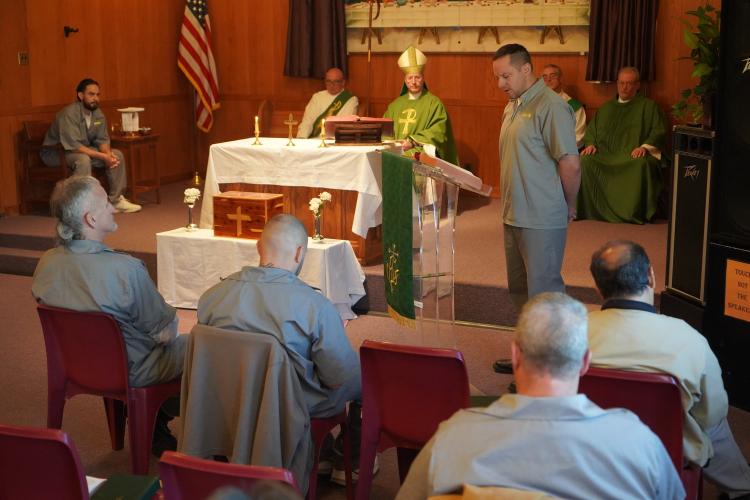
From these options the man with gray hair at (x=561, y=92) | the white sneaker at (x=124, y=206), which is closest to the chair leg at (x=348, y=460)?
the man with gray hair at (x=561, y=92)

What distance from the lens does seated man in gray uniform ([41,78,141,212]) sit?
8.53 m

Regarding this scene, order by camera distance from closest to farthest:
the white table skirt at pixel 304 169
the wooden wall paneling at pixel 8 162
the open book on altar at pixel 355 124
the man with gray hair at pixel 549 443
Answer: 1. the man with gray hair at pixel 549 443
2. the white table skirt at pixel 304 169
3. the open book on altar at pixel 355 124
4. the wooden wall paneling at pixel 8 162

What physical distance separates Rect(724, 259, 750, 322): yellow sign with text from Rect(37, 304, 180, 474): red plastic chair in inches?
99.4

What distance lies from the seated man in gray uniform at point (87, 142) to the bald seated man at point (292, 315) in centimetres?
542

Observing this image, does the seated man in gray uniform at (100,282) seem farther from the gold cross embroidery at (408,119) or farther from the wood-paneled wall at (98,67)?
the wood-paneled wall at (98,67)

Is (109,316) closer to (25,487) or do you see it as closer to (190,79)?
(25,487)

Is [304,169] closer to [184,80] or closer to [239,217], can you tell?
[239,217]

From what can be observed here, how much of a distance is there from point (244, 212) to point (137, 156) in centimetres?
407

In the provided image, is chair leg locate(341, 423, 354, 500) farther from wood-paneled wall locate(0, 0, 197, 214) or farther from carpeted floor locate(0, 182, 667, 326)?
wood-paneled wall locate(0, 0, 197, 214)

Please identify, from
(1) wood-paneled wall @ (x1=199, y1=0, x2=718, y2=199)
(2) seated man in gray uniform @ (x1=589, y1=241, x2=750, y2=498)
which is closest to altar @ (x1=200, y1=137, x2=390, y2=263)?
(1) wood-paneled wall @ (x1=199, y1=0, x2=718, y2=199)

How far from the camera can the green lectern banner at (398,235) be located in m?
4.50

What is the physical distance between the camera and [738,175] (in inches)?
178

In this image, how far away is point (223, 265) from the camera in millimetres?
6305

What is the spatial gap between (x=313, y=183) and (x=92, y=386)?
303 cm
